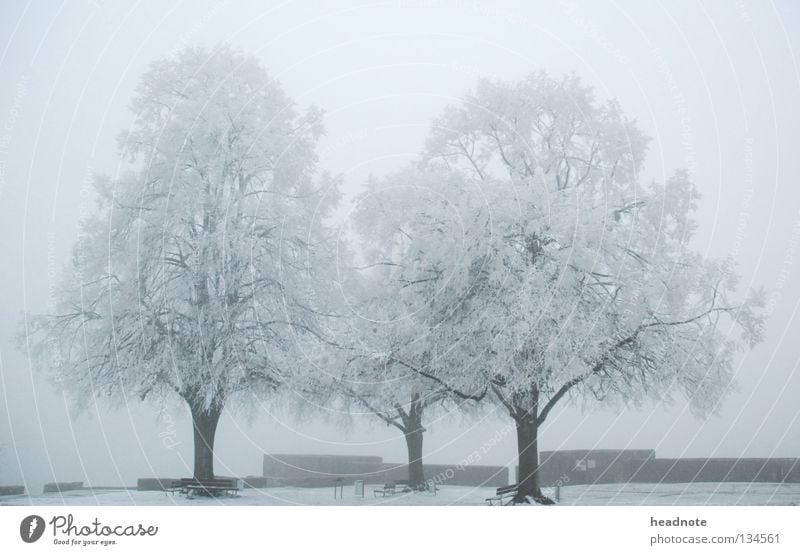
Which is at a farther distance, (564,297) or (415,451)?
(415,451)

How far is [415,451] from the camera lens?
1905 cm

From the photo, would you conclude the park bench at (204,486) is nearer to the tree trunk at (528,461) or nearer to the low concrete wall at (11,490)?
the low concrete wall at (11,490)

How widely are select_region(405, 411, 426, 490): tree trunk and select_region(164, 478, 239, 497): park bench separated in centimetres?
381

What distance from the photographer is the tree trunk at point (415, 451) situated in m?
18.4

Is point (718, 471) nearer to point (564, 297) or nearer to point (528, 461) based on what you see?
point (528, 461)

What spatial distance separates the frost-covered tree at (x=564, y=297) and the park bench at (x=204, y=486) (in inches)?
182

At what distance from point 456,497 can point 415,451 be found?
202 centimetres

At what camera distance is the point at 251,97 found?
60.2ft
